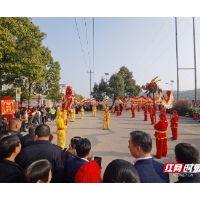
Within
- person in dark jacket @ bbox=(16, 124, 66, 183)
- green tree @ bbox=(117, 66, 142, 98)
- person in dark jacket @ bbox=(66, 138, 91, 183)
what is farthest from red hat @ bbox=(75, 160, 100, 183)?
green tree @ bbox=(117, 66, 142, 98)

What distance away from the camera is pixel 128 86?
36250 millimetres

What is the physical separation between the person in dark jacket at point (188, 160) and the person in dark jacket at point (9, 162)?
188 cm

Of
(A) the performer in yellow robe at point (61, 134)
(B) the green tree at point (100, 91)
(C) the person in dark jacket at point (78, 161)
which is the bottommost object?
(A) the performer in yellow robe at point (61, 134)

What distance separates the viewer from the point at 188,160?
75.0 inches

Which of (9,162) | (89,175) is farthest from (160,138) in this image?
(9,162)

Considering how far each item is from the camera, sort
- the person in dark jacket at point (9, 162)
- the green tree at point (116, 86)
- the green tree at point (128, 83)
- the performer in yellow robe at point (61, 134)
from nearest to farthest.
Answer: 1. the person in dark jacket at point (9, 162)
2. the performer in yellow robe at point (61, 134)
3. the green tree at point (116, 86)
4. the green tree at point (128, 83)

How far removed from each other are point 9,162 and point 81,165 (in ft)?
3.03

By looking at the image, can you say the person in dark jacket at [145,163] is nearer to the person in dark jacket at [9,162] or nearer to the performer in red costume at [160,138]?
the person in dark jacket at [9,162]

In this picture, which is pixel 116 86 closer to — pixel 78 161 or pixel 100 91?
pixel 100 91

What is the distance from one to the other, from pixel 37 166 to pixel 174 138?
27.0 feet

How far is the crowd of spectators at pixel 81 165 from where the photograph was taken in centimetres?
157

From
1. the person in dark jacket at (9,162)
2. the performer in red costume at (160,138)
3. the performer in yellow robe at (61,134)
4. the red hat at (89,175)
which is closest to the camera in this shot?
the red hat at (89,175)

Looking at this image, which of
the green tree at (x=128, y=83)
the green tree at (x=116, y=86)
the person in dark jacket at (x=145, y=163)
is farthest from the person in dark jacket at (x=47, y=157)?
the green tree at (x=128, y=83)

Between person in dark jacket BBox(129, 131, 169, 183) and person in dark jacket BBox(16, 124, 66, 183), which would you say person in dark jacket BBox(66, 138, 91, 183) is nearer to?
person in dark jacket BBox(16, 124, 66, 183)
